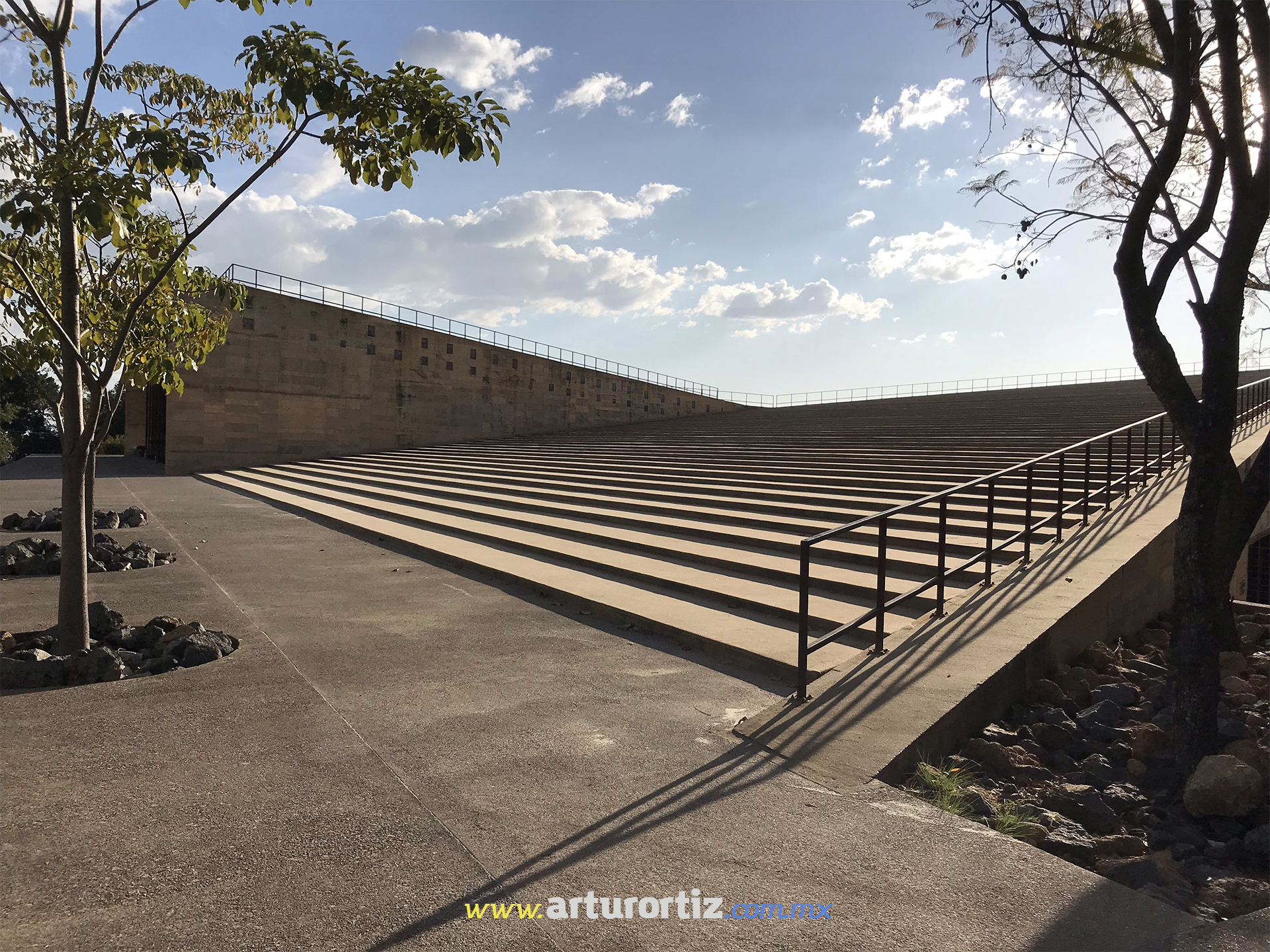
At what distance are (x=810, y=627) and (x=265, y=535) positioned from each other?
27.5 feet

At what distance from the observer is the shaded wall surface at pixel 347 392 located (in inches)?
984

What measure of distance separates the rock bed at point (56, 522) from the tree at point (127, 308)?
559 cm

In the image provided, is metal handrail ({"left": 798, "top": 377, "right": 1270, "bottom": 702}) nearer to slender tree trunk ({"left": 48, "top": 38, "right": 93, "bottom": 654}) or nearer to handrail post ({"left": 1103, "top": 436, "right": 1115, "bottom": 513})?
handrail post ({"left": 1103, "top": 436, "right": 1115, "bottom": 513})

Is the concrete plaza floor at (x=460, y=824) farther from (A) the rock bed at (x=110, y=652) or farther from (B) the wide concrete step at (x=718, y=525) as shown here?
(B) the wide concrete step at (x=718, y=525)

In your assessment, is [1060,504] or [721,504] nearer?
[1060,504]

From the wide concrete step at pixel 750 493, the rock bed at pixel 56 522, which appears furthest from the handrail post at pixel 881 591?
the rock bed at pixel 56 522

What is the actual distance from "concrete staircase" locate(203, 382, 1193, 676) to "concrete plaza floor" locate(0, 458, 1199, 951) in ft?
4.99

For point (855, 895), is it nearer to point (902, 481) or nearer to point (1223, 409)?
point (1223, 409)

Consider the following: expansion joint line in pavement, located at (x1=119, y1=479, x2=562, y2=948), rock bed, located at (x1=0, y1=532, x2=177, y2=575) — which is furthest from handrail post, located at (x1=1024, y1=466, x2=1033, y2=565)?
rock bed, located at (x1=0, y1=532, x2=177, y2=575)

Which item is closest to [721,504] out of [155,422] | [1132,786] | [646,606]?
[646,606]

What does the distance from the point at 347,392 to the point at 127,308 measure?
895 inches

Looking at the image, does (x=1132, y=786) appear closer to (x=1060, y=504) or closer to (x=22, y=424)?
(x=1060, y=504)

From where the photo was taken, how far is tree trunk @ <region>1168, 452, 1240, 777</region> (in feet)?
14.3

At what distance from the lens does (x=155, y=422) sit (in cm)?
3600
